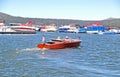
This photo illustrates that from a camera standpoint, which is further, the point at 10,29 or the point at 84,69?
the point at 10,29

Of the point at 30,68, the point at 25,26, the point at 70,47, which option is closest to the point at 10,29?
the point at 25,26

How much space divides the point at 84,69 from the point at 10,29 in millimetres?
130169

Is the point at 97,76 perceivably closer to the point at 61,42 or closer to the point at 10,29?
the point at 61,42

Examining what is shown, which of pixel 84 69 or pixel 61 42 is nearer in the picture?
pixel 84 69

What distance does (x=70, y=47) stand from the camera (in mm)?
58188

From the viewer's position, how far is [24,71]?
2930cm

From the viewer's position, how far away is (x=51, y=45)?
177 feet

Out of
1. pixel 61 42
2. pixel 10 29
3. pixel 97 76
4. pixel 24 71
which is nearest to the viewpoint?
pixel 97 76

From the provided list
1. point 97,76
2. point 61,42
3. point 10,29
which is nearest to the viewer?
point 97,76

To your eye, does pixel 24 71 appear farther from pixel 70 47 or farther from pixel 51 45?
pixel 70 47

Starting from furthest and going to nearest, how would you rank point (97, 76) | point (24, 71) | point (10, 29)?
point (10, 29), point (24, 71), point (97, 76)

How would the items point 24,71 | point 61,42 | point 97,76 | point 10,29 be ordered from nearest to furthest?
point 97,76, point 24,71, point 61,42, point 10,29

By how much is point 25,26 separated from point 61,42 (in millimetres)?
106164

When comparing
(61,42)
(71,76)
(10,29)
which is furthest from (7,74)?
(10,29)
